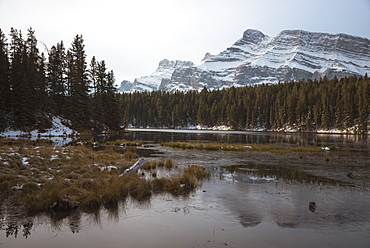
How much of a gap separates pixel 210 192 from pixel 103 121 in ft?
205

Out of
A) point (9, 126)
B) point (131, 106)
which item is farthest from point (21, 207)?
point (131, 106)

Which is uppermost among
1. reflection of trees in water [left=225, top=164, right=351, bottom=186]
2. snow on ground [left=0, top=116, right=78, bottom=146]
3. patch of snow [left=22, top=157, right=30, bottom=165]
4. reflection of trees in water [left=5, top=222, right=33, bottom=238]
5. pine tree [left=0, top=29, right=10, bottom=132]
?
pine tree [left=0, top=29, right=10, bottom=132]

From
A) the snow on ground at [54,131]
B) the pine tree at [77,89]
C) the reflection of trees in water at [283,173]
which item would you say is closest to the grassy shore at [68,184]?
the reflection of trees in water at [283,173]

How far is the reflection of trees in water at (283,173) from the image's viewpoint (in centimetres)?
1631

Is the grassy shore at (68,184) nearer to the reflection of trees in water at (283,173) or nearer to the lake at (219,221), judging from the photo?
the lake at (219,221)

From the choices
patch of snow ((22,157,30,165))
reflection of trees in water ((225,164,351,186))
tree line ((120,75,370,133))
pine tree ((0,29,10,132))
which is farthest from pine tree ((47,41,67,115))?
tree line ((120,75,370,133))

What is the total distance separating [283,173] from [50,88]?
6027cm

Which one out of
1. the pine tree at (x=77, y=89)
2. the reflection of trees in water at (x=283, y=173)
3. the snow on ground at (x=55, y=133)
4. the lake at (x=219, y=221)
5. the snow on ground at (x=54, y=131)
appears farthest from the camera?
the pine tree at (x=77, y=89)

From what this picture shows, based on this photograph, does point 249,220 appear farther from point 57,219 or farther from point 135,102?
point 135,102

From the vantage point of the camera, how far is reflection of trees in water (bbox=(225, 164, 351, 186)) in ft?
53.5

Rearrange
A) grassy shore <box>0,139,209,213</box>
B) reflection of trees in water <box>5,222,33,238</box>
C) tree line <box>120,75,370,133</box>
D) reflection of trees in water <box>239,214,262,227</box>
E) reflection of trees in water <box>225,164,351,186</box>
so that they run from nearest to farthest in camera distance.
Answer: reflection of trees in water <box>5,222,33,238</box>
reflection of trees in water <box>239,214,262,227</box>
grassy shore <box>0,139,209,213</box>
reflection of trees in water <box>225,164,351,186</box>
tree line <box>120,75,370,133</box>

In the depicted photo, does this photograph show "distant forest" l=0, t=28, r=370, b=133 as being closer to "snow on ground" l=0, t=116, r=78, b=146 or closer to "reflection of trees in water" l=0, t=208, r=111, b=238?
"snow on ground" l=0, t=116, r=78, b=146

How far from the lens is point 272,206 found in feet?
37.3

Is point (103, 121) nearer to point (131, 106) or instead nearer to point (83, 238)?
point (83, 238)
